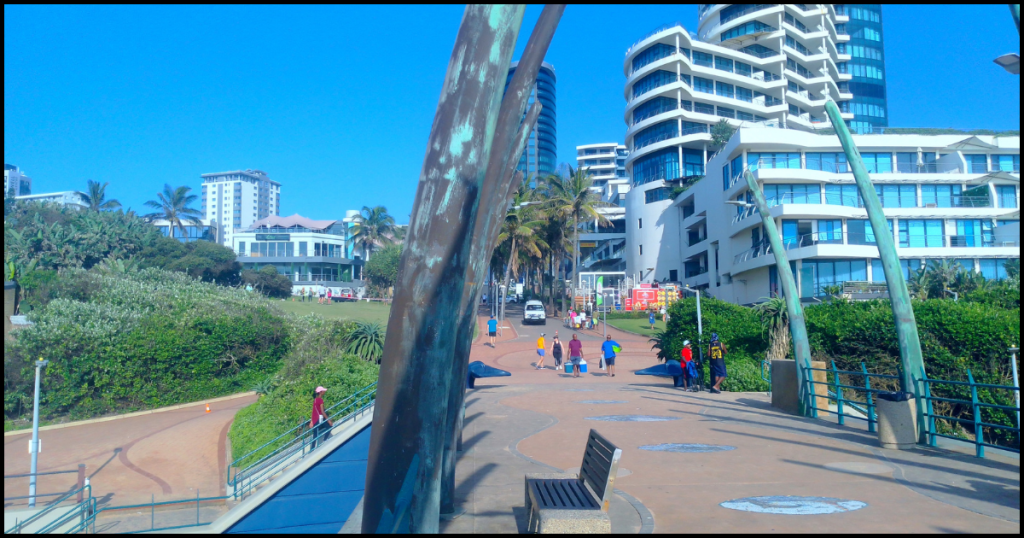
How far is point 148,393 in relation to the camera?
28.0m

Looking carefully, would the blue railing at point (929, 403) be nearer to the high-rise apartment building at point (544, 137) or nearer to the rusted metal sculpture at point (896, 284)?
the rusted metal sculpture at point (896, 284)

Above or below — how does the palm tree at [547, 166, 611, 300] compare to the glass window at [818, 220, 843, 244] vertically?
above

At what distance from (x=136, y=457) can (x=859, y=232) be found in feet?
131

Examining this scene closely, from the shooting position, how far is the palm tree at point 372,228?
91.8m

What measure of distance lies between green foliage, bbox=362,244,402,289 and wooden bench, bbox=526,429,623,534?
70.4 meters

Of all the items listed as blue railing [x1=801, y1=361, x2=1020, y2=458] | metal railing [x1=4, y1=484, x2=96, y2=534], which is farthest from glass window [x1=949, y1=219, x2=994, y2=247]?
metal railing [x1=4, y1=484, x2=96, y2=534]

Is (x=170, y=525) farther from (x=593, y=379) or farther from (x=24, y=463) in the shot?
(x=593, y=379)

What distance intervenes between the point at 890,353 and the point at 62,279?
125ft

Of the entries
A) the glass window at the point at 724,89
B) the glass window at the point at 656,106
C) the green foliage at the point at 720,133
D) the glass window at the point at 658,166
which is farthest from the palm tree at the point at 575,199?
the glass window at the point at 724,89

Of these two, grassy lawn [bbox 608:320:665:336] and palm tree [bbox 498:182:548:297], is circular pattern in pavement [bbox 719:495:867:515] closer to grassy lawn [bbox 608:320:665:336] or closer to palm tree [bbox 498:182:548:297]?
grassy lawn [bbox 608:320:665:336]

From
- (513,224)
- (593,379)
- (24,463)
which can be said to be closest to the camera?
(24,463)

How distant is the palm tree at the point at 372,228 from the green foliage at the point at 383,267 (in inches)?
444

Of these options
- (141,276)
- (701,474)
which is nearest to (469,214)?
(701,474)

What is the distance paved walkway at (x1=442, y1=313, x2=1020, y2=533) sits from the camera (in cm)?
573
